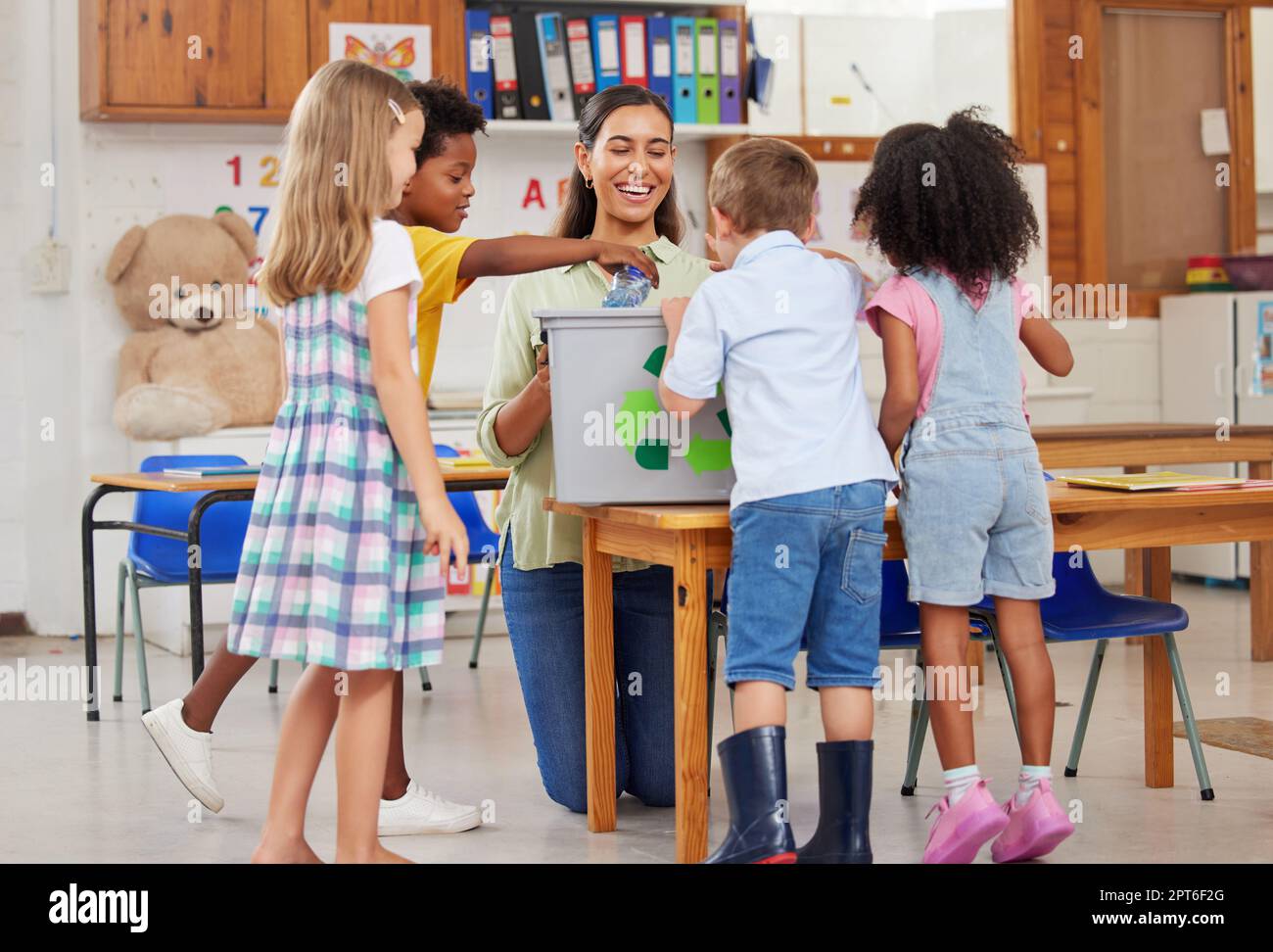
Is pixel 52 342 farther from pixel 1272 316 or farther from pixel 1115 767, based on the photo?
pixel 1272 316

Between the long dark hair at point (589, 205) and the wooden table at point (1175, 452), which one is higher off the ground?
the long dark hair at point (589, 205)

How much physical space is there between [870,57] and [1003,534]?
4.69m

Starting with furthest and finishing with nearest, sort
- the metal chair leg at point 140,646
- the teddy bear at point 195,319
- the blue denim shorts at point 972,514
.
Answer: the teddy bear at point 195,319
the metal chair leg at point 140,646
the blue denim shorts at point 972,514

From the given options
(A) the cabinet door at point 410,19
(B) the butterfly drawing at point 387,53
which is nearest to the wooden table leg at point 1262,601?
(A) the cabinet door at point 410,19

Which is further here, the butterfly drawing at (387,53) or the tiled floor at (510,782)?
the butterfly drawing at (387,53)

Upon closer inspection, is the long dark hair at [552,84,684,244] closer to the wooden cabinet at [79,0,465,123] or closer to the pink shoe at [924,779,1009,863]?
the pink shoe at [924,779,1009,863]

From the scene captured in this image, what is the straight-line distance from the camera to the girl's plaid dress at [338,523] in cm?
221

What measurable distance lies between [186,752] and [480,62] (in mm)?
2881

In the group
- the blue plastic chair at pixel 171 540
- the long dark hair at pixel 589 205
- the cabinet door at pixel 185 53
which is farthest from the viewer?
the cabinet door at pixel 185 53

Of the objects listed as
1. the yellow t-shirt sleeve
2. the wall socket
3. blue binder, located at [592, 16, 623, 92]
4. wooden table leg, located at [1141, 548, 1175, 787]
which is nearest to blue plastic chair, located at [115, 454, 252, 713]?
the wall socket

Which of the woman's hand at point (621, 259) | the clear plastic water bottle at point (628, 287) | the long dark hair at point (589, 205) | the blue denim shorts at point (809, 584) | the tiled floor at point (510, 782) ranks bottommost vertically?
→ the tiled floor at point (510, 782)

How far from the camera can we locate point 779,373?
227cm

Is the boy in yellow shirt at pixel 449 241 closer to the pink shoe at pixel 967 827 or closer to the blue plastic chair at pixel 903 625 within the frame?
the blue plastic chair at pixel 903 625
